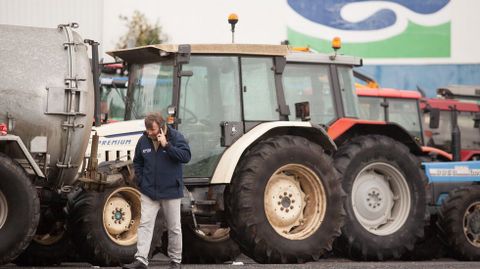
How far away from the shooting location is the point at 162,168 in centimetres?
1005

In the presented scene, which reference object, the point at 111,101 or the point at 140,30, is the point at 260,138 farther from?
the point at 140,30

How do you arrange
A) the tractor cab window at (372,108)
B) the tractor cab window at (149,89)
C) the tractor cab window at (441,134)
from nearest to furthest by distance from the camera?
the tractor cab window at (149,89), the tractor cab window at (372,108), the tractor cab window at (441,134)

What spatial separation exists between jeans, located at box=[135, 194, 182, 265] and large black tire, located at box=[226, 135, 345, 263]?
1483 mm

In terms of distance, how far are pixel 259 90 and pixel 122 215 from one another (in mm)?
2401

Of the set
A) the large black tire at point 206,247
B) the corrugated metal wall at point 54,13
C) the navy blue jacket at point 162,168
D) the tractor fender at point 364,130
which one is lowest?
the large black tire at point 206,247

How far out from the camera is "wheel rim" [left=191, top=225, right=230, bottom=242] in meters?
12.9

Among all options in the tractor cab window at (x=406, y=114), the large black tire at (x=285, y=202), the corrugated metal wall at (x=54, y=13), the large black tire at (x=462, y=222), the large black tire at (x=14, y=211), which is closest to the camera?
the large black tire at (x=14, y=211)

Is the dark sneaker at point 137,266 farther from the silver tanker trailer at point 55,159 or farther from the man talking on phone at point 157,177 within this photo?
the silver tanker trailer at point 55,159

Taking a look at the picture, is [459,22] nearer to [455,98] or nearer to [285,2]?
[285,2]

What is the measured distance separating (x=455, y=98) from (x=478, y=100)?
0.59 m


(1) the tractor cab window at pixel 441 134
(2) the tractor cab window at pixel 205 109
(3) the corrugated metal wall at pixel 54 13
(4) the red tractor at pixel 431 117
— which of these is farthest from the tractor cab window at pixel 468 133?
(2) the tractor cab window at pixel 205 109

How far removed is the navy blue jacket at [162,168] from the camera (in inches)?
394

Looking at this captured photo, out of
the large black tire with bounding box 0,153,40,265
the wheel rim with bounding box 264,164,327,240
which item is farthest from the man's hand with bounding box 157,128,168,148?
the wheel rim with bounding box 264,164,327,240

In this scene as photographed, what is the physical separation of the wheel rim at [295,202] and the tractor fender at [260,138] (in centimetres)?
52
